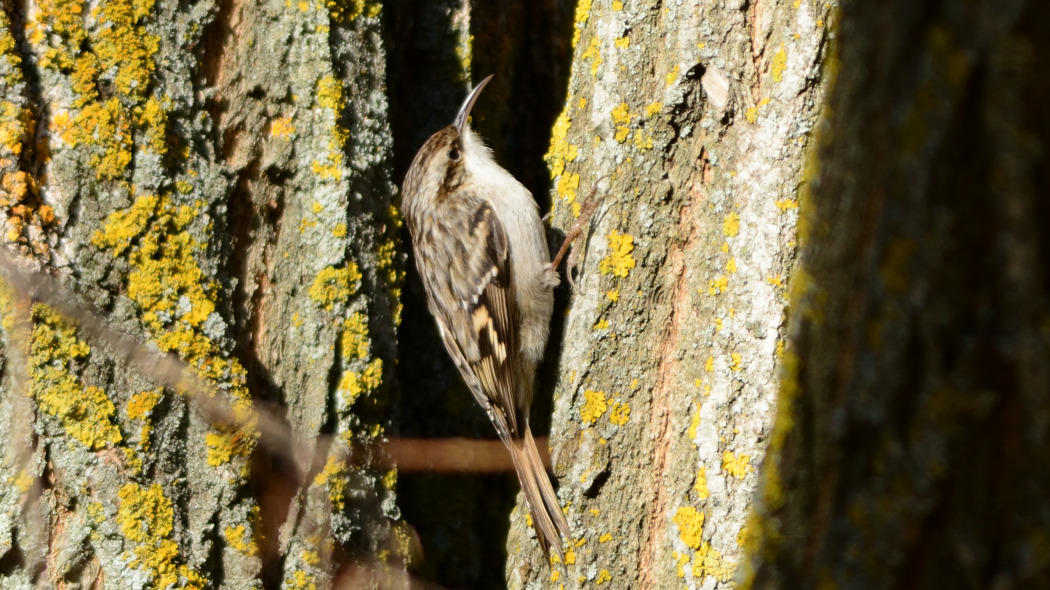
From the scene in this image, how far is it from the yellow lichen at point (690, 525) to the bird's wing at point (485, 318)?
1.89 ft

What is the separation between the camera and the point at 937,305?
691mm

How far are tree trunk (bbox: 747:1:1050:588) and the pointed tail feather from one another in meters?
1.33

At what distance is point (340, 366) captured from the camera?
200cm

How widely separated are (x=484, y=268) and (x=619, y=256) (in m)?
0.74

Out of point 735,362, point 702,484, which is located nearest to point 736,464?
point 702,484

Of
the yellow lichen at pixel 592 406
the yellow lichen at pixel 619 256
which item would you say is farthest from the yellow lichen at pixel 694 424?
the yellow lichen at pixel 619 256

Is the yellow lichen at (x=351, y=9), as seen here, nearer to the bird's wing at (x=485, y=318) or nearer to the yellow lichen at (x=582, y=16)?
the yellow lichen at (x=582, y=16)

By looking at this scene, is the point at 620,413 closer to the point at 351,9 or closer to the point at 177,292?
the point at 177,292

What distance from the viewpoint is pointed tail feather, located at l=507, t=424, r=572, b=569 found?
2.08 metres

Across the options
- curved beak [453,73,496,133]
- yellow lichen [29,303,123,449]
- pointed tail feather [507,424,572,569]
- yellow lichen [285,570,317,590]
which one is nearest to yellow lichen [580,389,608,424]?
pointed tail feather [507,424,572,569]

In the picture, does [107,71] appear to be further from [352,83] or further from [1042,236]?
[1042,236]

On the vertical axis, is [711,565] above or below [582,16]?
below

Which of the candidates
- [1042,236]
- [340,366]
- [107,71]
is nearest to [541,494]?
[340,366]

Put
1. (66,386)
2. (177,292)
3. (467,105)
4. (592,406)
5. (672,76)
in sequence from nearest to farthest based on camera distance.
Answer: (66,386) < (177,292) < (672,76) < (592,406) < (467,105)
